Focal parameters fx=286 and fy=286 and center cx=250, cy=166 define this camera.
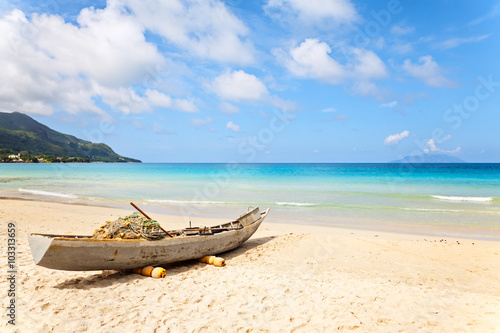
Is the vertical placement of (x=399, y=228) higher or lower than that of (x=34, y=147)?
lower

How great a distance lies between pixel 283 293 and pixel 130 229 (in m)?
3.80

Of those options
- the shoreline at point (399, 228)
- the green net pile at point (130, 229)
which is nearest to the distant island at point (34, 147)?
the shoreline at point (399, 228)

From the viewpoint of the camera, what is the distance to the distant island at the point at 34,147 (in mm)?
104438

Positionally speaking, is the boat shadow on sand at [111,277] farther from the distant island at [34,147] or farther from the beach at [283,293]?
the distant island at [34,147]

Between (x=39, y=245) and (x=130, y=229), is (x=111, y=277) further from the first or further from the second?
(x=39, y=245)

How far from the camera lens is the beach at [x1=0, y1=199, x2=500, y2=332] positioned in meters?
4.65

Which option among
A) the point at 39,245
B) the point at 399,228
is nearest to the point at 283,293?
the point at 39,245

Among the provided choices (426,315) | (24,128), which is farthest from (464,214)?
(24,128)

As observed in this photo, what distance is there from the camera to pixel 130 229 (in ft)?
22.2

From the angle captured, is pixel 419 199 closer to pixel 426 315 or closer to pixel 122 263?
pixel 426 315

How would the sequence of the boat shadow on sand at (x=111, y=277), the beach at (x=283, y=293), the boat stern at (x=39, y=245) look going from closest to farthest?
the beach at (x=283, y=293), the boat stern at (x=39, y=245), the boat shadow on sand at (x=111, y=277)

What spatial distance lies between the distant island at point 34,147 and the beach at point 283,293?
120692 mm

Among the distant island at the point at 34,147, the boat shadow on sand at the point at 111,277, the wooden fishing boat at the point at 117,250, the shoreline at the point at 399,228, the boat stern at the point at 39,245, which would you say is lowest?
the boat shadow on sand at the point at 111,277

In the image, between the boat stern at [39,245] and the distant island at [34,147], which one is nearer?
the boat stern at [39,245]
